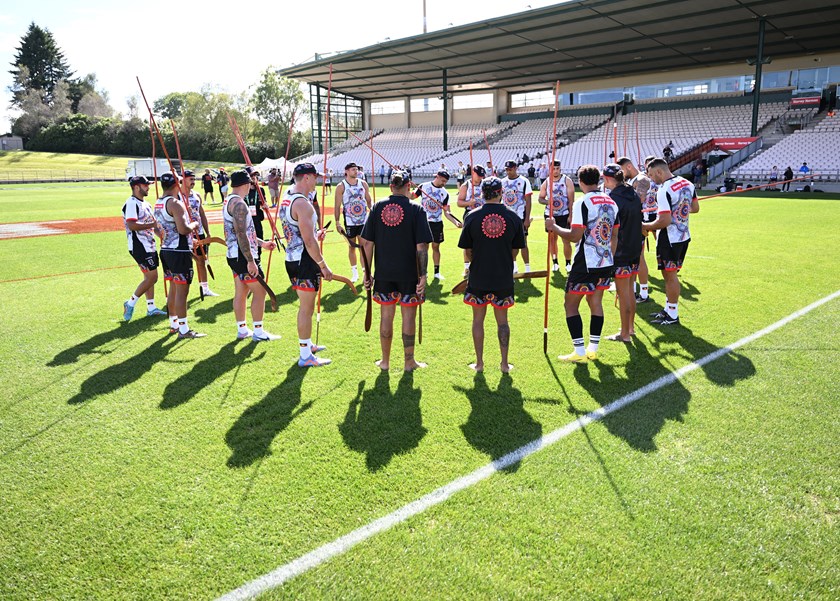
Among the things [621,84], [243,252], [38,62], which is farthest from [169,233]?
[38,62]

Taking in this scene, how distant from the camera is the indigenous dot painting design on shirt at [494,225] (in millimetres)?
5543

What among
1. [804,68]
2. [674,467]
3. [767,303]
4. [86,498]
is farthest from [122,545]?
[804,68]

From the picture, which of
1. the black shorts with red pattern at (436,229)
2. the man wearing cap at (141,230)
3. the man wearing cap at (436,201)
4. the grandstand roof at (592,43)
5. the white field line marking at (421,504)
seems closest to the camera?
the white field line marking at (421,504)

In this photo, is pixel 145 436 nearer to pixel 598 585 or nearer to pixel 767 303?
pixel 598 585

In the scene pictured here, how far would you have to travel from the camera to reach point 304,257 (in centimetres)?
621

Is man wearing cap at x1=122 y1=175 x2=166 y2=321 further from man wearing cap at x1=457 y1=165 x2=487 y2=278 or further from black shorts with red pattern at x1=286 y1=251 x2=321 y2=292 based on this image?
man wearing cap at x1=457 y1=165 x2=487 y2=278

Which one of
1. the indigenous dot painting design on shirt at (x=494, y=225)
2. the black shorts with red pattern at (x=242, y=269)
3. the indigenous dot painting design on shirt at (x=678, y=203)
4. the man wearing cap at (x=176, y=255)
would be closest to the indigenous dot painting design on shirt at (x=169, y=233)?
the man wearing cap at (x=176, y=255)

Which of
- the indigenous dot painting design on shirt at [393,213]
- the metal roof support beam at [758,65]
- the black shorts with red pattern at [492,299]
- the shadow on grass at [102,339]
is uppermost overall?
the metal roof support beam at [758,65]

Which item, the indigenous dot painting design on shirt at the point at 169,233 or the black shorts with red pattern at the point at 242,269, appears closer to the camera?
the black shorts with red pattern at the point at 242,269

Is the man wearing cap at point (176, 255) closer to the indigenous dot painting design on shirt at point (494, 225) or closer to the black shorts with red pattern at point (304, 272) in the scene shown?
the black shorts with red pattern at point (304, 272)

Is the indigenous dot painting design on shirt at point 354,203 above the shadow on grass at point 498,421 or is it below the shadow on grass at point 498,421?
above

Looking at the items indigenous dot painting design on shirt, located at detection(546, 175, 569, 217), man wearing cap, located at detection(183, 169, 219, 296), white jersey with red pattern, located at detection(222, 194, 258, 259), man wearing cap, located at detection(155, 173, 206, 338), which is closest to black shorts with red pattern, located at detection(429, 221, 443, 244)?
indigenous dot painting design on shirt, located at detection(546, 175, 569, 217)

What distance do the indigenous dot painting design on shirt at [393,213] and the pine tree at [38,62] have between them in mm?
111268

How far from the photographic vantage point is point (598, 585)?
2988 mm
